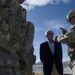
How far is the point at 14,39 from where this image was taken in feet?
14.3

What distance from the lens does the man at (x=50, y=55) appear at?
4977mm

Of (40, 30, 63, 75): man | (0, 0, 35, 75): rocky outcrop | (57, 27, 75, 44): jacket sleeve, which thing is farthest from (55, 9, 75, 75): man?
(0, 0, 35, 75): rocky outcrop

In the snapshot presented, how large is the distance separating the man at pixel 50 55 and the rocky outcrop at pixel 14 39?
0.30 m

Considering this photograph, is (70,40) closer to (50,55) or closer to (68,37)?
(68,37)

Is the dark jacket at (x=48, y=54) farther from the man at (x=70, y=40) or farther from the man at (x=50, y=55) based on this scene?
the man at (x=70, y=40)

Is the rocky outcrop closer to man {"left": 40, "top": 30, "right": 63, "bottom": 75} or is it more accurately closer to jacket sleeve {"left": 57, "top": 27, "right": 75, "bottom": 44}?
man {"left": 40, "top": 30, "right": 63, "bottom": 75}

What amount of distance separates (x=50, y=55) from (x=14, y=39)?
104cm

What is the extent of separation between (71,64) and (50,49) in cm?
95

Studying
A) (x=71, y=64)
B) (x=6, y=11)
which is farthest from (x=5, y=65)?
(x=71, y=64)

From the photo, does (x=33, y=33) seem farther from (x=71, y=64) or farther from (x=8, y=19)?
(x=71, y=64)

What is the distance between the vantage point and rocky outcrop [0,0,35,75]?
4.18 meters

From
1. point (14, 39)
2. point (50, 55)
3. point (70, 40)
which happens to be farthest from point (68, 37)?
point (14, 39)

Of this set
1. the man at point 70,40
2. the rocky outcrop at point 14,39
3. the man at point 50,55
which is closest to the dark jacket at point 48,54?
the man at point 50,55

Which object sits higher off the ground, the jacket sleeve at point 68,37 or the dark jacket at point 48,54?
the jacket sleeve at point 68,37
